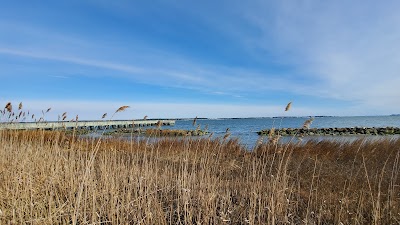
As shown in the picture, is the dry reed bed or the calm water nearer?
the dry reed bed

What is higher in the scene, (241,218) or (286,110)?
(286,110)

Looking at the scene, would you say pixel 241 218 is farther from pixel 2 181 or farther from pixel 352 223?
pixel 2 181

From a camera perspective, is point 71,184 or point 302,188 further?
point 302,188

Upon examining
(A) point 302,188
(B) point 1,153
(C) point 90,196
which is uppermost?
(B) point 1,153

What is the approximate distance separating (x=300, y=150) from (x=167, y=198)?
30.9ft

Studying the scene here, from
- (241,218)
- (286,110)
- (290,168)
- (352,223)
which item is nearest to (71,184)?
(241,218)

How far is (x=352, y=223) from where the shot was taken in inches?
171

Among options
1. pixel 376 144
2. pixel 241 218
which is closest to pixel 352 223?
pixel 241 218

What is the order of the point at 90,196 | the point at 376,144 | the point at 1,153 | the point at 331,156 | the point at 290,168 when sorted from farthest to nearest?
the point at 376,144, the point at 331,156, the point at 290,168, the point at 1,153, the point at 90,196

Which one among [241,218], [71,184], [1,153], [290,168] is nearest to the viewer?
[241,218]

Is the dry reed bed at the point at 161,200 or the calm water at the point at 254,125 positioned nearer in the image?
the dry reed bed at the point at 161,200

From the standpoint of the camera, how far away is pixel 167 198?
16.0 ft

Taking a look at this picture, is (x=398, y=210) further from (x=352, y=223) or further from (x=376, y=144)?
(x=376, y=144)

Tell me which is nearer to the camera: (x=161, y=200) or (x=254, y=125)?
(x=161, y=200)
